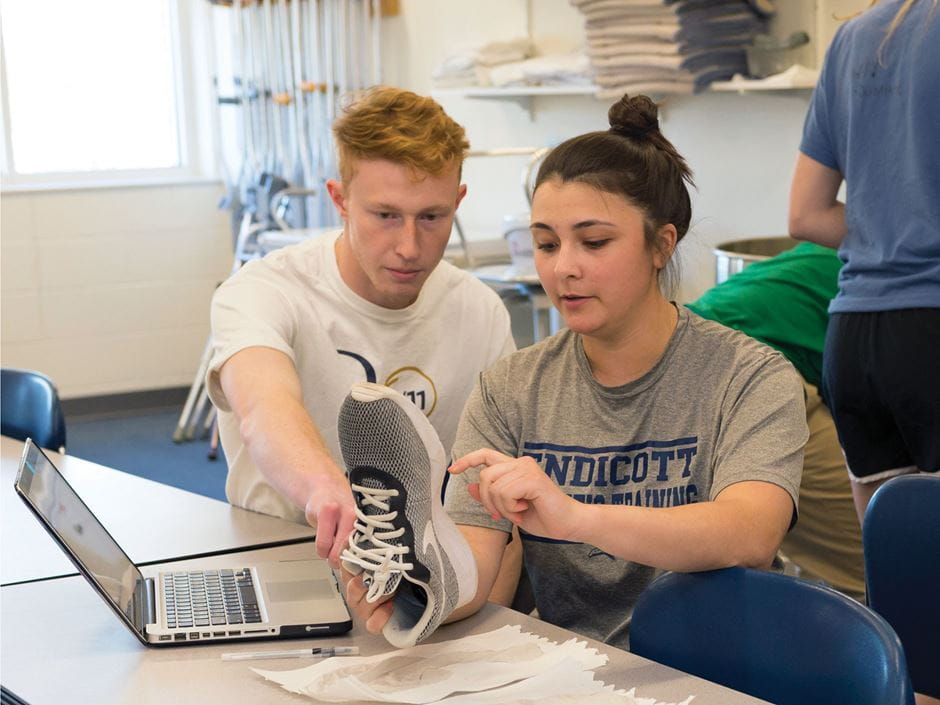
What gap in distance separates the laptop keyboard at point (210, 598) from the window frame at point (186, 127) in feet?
14.1

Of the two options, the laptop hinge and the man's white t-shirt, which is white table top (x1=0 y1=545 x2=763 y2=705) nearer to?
the laptop hinge

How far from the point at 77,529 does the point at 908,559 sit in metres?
0.96

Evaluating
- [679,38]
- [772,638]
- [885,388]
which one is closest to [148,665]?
[772,638]

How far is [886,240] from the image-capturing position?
2.03 meters

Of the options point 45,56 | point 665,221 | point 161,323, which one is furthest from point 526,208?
point 665,221

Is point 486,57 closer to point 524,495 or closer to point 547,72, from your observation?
point 547,72

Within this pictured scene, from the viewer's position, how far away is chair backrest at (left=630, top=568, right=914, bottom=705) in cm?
117

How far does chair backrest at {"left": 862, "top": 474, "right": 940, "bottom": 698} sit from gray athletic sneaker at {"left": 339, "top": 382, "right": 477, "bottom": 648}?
0.54 meters

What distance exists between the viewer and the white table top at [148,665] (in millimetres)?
1213

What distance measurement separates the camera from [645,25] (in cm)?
323

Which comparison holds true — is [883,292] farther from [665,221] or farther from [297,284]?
[297,284]

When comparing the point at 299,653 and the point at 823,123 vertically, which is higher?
the point at 823,123

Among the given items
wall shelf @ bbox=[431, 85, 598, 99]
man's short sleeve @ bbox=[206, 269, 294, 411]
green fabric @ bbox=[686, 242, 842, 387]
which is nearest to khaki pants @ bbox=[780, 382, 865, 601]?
green fabric @ bbox=[686, 242, 842, 387]

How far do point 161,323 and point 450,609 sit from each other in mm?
4676
